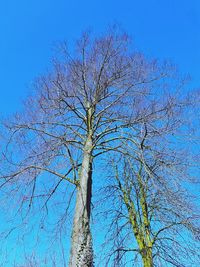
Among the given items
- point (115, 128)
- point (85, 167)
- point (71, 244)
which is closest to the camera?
point (71, 244)

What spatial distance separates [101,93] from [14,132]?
1.72 m

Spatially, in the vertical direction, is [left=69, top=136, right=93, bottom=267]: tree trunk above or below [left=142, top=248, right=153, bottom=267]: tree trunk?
below

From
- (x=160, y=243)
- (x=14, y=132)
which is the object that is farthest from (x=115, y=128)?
(x=160, y=243)

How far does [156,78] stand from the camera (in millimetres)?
6426

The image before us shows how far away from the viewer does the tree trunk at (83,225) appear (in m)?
4.54

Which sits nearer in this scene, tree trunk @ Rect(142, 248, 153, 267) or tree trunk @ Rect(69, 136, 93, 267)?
tree trunk @ Rect(69, 136, 93, 267)

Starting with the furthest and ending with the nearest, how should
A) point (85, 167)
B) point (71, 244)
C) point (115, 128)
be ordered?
point (115, 128), point (85, 167), point (71, 244)

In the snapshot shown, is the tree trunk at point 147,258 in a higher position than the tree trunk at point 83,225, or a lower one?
higher

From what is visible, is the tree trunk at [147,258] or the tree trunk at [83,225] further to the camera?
the tree trunk at [147,258]

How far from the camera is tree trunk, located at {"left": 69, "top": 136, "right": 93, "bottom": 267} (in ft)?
14.9

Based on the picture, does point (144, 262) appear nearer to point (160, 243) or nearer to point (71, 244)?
point (160, 243)

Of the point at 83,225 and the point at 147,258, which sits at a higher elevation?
the point at 147,258

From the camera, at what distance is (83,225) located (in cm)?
478

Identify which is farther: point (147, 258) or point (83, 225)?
point (147, 258)
